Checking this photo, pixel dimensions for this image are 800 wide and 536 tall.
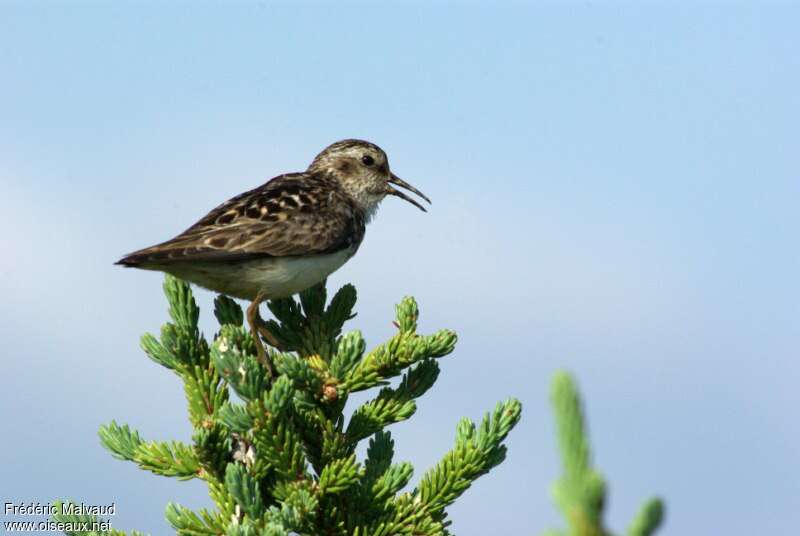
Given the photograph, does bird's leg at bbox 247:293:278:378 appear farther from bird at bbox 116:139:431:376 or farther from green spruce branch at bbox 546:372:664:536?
green spruce branch at bbox 546:372:664:536

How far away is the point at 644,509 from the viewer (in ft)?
6.86

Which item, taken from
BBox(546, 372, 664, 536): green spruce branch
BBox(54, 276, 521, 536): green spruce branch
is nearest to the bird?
BBox(54, 276, 521, 536): green spruce branch

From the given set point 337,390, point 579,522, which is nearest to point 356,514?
point 337,390

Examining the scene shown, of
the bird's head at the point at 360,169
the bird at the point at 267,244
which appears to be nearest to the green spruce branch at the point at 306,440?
the bird at the point at 267,244

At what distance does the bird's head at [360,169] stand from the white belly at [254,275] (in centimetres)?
295

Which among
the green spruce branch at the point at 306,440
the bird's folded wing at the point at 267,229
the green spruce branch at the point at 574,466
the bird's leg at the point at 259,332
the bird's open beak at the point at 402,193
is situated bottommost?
the green spruce branch at the point at 574,466

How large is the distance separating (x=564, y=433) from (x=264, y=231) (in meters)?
8.14

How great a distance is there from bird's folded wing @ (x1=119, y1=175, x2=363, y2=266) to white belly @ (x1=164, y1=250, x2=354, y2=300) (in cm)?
10

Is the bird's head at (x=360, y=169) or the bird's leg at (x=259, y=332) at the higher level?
the bird's head at (x=360, y=169)

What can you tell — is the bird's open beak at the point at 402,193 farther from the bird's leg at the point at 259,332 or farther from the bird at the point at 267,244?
the bird's leg at the point at 259,332

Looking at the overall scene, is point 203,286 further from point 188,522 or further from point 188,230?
point 188,522

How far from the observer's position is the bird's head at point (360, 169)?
40.7ft

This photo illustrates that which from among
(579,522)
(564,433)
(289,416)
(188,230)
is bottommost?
(579,522)

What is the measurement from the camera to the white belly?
894cm
